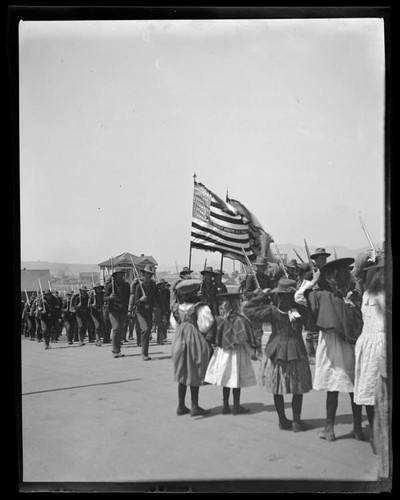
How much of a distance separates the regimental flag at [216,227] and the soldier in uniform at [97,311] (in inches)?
53.7

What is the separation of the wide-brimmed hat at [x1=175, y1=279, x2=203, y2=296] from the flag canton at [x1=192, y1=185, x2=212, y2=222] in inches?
30.9

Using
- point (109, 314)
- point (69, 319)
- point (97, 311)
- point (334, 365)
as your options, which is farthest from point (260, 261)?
point (69, 319)

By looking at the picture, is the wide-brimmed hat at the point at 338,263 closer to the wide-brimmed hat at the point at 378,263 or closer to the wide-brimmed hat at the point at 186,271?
the wide-brimmed hat at the point at 378,263

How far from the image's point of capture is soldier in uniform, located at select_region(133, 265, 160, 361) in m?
6.59

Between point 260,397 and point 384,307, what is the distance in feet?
5.63

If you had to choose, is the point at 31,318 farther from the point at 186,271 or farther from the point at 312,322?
the point at 312,322

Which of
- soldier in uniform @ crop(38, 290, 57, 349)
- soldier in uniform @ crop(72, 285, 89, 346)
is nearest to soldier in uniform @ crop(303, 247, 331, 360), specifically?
soldier in uniform @ crop(72, 285, 89, 346)

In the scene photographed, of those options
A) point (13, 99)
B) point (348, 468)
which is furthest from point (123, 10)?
point (348, 468)

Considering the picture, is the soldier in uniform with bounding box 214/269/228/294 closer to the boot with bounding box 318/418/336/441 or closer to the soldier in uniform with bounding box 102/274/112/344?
the soldier in uniform with bounding box 102/274/112/344

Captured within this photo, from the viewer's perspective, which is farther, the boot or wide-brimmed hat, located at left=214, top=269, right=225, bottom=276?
wide-brimmed hat, located at left=214, top=269, right=225, bottom=276

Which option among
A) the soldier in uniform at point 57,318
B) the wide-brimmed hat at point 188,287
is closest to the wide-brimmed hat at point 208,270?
the wide-brimmed hat at point 188,287

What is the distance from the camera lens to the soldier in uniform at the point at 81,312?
269 inches

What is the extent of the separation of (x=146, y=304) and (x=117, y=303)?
0.37m

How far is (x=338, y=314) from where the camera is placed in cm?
588
